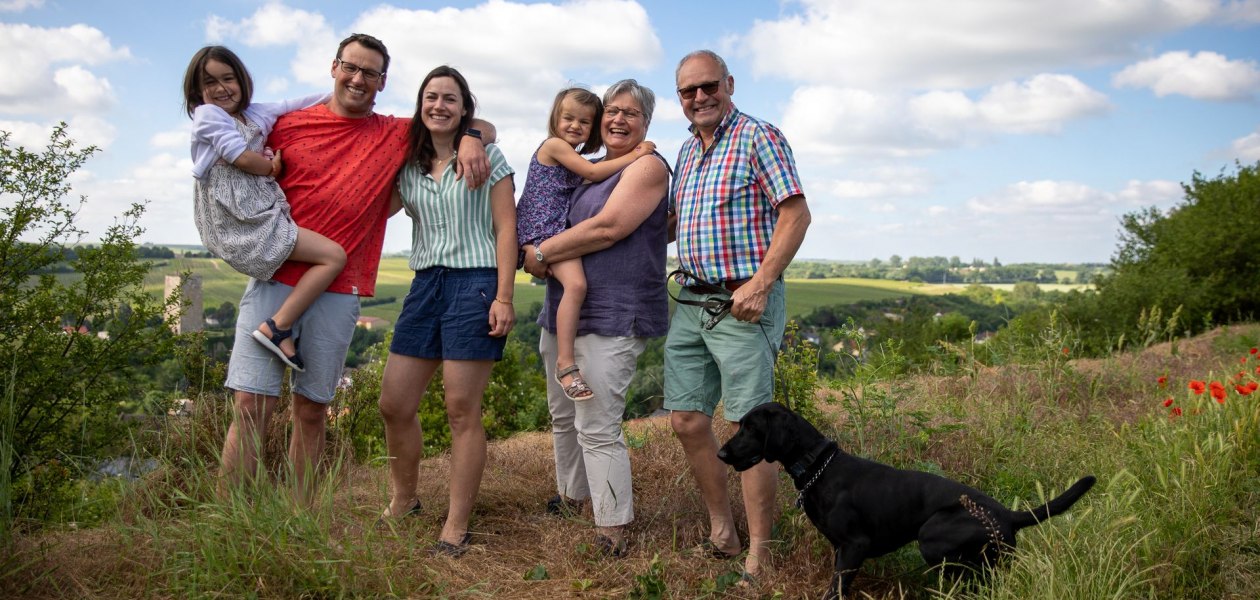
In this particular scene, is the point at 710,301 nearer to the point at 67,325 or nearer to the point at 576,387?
the point at 576,387

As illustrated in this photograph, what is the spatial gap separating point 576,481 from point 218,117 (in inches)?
90.3

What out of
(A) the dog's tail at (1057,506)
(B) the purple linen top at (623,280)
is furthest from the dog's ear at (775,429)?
(A) the dog's tail at (1057,506)

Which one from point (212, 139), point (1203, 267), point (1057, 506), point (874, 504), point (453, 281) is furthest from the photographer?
→ point (1203, 267)

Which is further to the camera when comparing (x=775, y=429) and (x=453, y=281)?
(x=453, y=281)

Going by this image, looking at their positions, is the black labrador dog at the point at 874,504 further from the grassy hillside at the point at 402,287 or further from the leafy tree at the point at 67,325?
the leafy tree at the point at 67,325

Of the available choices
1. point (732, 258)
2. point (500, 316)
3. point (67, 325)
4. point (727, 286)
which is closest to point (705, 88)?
point (732, 258)

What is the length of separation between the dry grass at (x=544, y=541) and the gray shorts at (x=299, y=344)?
0.48 metres

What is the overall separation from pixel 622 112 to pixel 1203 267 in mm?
19122

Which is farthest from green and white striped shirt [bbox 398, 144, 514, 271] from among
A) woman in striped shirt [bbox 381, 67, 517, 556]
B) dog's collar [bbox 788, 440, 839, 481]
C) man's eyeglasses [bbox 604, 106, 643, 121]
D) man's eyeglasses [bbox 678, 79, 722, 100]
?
dog's collar [bbox 788, 440, 839, 481]

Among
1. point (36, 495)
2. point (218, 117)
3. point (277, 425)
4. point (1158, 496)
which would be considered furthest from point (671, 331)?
point (36, 495)

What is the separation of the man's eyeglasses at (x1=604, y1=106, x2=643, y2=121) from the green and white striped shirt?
50cm

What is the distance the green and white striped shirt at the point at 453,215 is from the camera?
351 cm

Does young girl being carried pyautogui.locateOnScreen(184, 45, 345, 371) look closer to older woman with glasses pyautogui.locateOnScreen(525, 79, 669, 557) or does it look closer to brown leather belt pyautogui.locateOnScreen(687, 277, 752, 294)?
older woman with glasses pyautogui.locateOnScreen(525, 79, 669, 557)

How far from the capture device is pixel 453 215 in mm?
3518
